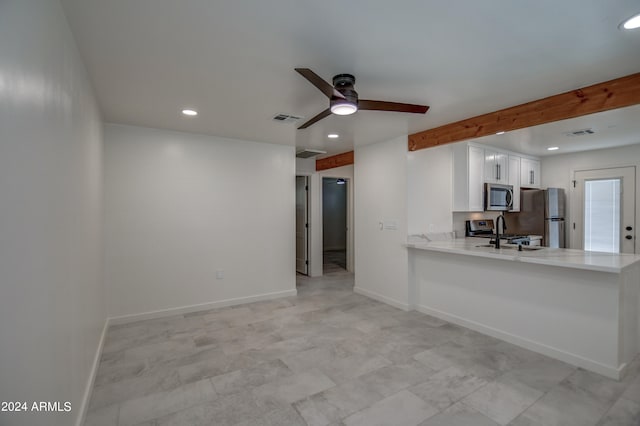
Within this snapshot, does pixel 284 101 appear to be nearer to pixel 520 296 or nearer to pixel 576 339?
pixel 520 296

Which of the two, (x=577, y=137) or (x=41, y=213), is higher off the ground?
(x=577, y=137)

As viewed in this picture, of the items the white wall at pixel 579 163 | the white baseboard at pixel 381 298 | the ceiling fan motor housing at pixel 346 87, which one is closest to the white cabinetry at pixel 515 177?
the white wall at pixel 579 163

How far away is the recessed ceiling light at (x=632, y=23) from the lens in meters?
1.71

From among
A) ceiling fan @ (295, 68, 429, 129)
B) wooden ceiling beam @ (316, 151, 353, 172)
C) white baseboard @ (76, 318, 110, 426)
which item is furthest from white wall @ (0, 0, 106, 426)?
wooden ceiling beam @ (316, 151, 353, 172)

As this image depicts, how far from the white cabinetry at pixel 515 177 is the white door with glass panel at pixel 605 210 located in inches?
45.1

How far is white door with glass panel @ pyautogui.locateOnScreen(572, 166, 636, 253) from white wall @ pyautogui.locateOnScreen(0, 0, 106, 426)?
7.36 metres

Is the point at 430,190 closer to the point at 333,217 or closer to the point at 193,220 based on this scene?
the point at 193,220

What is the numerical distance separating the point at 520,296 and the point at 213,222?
3.88 m

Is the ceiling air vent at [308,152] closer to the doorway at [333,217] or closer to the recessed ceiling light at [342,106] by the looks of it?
the recessed ceiling light at [342,106]

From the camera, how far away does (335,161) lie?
5.93 metres

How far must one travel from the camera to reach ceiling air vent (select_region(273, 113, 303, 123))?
340 cm

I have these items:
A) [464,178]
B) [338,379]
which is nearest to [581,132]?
[464,178]

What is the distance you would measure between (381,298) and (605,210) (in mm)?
4365

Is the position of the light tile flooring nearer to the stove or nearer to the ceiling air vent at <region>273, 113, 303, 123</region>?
the stove
